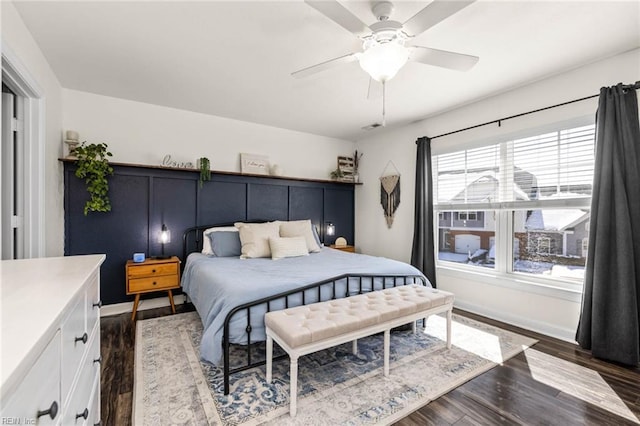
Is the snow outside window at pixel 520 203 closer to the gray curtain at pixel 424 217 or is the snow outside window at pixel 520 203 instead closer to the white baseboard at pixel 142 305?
the gray curtain at pixel 424 217

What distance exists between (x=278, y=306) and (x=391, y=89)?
2555 mm

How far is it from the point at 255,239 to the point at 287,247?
0.41m

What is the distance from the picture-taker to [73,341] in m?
1.00

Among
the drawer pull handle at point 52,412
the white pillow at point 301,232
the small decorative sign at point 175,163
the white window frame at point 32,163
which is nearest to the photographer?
the drawer pull handle at point 52,412

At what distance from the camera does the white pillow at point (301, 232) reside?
12.9 ft

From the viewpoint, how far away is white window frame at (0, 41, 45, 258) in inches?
88.4

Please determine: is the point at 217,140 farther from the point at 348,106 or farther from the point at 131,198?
the point at 348,106

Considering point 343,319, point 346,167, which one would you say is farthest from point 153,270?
point 346,167

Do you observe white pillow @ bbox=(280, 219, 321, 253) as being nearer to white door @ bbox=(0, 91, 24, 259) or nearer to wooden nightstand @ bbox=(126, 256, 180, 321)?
wooden nightstand @ bbox=(126, 256, 180, 321)

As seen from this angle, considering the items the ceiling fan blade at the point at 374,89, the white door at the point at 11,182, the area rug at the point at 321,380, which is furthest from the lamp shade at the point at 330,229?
the white door at the point at 11,182

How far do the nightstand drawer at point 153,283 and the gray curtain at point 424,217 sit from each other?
315cm

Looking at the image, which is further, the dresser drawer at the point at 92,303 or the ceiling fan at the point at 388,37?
the ceiling fan at the point at 388,37

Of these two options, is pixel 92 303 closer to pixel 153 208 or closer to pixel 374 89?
pixel 374 89

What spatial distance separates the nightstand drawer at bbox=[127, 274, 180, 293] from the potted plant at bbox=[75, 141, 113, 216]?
2.98 ft
